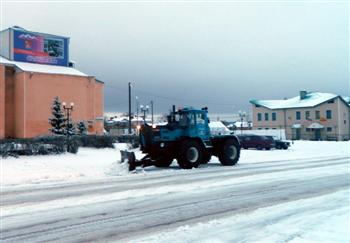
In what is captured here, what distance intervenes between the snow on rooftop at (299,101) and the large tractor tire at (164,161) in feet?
208

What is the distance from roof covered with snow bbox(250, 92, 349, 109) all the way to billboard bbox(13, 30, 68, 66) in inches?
1672

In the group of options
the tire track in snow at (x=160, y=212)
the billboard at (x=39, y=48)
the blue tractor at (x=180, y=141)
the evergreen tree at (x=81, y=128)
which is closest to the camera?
the tire track in snow at (x=160, y=212)

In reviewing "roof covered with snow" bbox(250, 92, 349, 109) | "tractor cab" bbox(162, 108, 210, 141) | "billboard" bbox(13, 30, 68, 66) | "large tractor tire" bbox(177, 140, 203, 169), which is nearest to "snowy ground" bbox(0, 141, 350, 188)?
"large tractor tire" bbox(177, 140, 203, 169)

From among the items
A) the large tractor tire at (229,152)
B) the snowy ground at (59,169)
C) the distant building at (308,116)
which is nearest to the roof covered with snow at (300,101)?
the distant building at (308,116)

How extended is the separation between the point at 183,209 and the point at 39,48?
49.6 meters

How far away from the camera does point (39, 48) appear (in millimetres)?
55719

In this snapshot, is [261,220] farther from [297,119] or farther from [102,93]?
[297,119]

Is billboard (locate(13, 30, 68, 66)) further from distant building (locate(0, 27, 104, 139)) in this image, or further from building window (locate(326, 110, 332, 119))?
building window (locate(326, 110, 332, 119))

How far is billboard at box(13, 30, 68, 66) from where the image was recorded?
178 feet

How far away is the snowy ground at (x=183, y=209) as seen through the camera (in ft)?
25.0

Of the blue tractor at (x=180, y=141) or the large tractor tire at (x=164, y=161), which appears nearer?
the blue tractor at (x=180, y=141)

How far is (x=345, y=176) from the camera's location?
53.2ft

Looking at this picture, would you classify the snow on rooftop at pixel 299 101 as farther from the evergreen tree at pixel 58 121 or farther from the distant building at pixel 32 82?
the evergreen tree at pixel 58 121

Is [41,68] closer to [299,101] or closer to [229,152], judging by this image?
[229,152]
